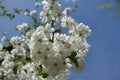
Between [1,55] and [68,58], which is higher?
[1,55]

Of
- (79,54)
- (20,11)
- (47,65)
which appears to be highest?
(20,11)

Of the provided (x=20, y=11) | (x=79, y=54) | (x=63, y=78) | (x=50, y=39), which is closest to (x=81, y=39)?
(x=79, y=54)

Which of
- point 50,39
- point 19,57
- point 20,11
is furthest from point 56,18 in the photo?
point 20,11

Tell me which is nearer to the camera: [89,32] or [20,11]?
[89,32]

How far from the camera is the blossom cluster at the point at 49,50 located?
4246mm

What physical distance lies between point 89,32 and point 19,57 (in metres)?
1.75

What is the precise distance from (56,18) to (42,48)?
99cm

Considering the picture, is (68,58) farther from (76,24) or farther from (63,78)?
(63,78)

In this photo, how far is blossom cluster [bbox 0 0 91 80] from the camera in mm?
4246

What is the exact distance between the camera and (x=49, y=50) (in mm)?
4223

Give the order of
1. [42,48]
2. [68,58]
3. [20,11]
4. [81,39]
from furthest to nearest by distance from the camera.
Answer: [20,11] → [81,39] → [68,58] → [42,48]

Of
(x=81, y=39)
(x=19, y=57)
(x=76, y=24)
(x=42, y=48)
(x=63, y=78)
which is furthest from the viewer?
(x=19, y=57)

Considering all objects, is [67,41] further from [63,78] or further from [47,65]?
[63,78]

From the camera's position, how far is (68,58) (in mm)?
4508
